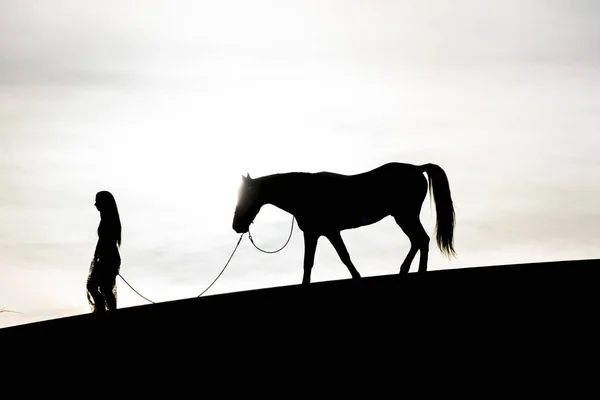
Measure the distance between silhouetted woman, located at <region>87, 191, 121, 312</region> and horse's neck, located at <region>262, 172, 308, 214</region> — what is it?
3.12 meters

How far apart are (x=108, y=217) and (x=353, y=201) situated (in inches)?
163

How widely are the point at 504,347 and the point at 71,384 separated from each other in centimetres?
424

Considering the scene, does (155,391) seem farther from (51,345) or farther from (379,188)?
(379,188)

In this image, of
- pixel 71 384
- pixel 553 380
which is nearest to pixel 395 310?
pixel 553 380

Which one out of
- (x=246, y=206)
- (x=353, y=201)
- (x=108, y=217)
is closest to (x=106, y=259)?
(x=108, y=217)

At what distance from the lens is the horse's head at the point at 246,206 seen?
15.3 meters

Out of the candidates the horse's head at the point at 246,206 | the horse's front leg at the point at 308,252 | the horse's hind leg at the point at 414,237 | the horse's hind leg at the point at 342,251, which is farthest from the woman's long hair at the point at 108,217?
the horse's hind leg at the point at 414,237

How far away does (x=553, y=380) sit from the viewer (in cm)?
849

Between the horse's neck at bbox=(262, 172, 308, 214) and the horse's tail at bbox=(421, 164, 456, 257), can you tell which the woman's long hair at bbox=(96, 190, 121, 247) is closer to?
the horse's neck at bbox=(262, 172, 308, 214)

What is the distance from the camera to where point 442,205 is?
15.3 m

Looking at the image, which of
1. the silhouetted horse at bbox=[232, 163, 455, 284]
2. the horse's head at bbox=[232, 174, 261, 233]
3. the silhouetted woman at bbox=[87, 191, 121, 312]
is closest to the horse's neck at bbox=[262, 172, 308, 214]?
the silhouetted horse at bbox=[232, 163, 455, 284]

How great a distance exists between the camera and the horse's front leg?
14.5 m

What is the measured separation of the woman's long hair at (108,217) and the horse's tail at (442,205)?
5.16 meters

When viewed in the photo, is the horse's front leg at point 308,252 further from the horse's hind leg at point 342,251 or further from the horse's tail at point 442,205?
the horse's tail at point 442,205
